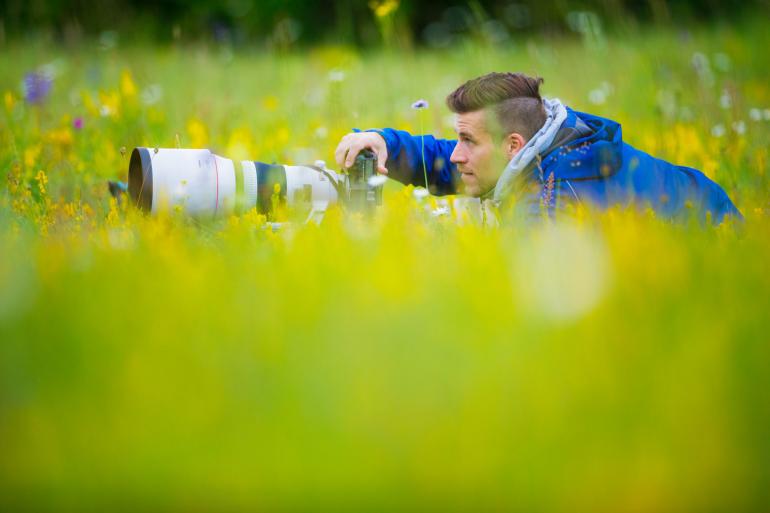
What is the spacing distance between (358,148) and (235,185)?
0.45 metres

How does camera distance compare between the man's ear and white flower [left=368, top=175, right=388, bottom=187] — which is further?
the man's ear

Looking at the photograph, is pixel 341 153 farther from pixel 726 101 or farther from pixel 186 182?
pixel 726 101

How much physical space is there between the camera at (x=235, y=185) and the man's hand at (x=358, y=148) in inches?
2.1

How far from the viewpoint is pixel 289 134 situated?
3.99 m

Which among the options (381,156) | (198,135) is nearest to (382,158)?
(381,156)

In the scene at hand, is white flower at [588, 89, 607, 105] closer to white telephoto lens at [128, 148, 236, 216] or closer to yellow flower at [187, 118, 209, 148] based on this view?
yellow flower at [187, 118, 209, 148]

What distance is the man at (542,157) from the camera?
2.27m

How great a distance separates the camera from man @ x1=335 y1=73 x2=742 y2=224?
2.27 meters

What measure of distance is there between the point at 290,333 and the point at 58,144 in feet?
8.35

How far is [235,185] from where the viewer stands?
7.86 feet

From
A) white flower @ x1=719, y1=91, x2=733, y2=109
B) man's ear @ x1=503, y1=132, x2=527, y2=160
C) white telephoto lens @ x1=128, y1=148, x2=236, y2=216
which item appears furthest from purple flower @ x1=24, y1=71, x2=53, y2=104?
white flower @ x1=719, y1=91, x2=733, y2=109

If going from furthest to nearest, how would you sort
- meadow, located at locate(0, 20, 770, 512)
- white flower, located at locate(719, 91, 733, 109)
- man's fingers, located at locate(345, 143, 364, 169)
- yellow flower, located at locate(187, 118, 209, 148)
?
white flower, located at locate(719, 91, 733, 109), yellow flower, located at locate(187, 118, 209, 148), man's fingers, located at locate(345, 143, 364, 169), meadow, located at locate(0, 20, 770, 512)

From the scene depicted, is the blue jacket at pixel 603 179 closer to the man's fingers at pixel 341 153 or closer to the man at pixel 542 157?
the man at pixel 542 157

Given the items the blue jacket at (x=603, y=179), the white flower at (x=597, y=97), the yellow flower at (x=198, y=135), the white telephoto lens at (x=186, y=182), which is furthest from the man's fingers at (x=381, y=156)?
the white flower at (x=597, y=97)
